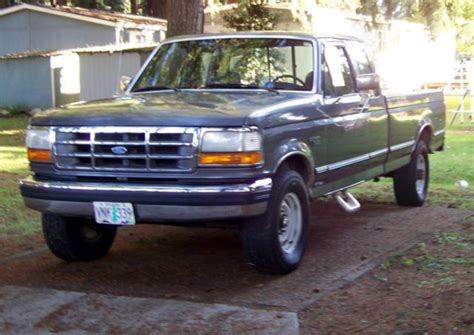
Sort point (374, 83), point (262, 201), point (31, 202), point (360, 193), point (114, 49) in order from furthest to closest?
point (114, 49) → point (360, 193) → point (374, 83) → point (31, 202) → point (262, 201)

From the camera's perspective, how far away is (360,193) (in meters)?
11.0

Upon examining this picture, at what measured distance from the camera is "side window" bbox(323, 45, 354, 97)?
750 cm

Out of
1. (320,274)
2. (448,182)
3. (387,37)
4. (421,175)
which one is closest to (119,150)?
(320,274)

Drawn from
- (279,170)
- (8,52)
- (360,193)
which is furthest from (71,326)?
(8,52)

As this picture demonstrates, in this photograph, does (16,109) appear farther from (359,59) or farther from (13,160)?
(359,59)

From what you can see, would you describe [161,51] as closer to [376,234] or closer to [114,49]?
[376,234]

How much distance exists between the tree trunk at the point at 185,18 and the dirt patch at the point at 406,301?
7129mm

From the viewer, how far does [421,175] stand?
10000 millimetres

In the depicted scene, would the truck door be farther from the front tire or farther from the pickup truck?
the front tire

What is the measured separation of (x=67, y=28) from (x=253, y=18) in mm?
8992

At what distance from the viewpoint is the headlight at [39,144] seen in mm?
6328

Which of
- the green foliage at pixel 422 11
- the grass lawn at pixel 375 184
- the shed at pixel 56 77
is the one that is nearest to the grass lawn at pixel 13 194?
the grass lawn at pixel 375 184

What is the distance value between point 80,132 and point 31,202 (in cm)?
68

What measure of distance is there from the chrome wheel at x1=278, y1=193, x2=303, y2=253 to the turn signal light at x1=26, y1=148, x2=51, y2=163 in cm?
181
